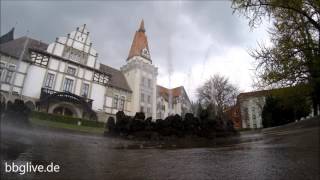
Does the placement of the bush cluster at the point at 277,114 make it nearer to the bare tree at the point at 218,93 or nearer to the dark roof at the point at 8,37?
the bare tree at the point at 218,93

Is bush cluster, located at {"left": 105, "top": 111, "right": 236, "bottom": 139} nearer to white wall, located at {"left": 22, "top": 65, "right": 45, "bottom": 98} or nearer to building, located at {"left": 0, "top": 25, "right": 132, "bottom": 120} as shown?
building, located at {"left": 0, "top": 25, "right": 132, "bottom": 120}

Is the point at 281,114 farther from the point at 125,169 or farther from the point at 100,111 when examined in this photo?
the point at 125,169

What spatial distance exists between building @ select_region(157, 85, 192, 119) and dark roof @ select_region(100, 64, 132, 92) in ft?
32.1

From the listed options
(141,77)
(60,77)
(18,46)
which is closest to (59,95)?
(60,77)

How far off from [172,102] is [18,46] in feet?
117

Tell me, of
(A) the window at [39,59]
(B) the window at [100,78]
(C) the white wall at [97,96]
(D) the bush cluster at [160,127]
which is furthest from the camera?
(B) the window at [100,78]

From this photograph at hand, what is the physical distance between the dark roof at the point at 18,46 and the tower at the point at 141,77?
16.6 metres

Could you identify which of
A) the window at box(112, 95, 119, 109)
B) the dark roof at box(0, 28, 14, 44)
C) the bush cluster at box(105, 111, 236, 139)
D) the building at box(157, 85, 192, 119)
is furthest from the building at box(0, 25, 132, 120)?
the bush cluster at box(105, 111, 236, 139)

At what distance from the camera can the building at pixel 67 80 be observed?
31.7 m

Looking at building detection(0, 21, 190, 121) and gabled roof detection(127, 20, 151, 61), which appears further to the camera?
gabled roof detection(127, 20, 151, 61)

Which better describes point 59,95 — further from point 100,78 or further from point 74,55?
point 100,78

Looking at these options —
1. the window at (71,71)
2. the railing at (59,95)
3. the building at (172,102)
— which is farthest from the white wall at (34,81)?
the building at (172,102)

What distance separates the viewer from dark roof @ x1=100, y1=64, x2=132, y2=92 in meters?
44.9

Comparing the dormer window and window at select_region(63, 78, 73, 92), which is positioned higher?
the dormer window
